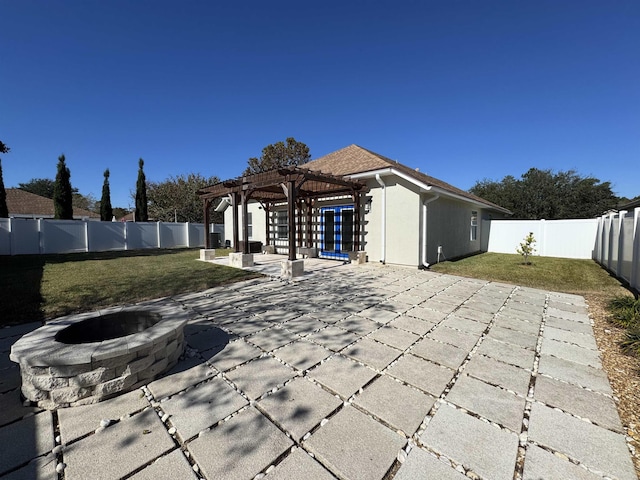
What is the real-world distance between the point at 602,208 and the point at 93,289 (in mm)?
36433

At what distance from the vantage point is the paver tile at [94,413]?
182 cm

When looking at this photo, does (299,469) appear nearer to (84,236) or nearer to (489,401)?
(489,401)

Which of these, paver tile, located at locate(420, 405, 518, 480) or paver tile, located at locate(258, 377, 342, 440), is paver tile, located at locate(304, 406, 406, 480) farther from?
paver tile, located at locate(420, 405, 518, 480)

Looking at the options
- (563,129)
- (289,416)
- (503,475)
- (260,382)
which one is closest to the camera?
(503,475)

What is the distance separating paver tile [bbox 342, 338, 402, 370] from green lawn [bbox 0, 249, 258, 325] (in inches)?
172

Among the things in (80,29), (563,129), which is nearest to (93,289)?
(80,29)

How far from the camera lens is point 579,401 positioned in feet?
7.18

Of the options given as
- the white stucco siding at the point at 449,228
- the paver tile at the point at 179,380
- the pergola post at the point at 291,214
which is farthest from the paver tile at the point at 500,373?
the white stucco siding at the point at 449,228

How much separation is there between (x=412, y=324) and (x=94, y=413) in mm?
3713

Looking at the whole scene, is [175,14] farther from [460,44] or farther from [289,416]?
[289,416]

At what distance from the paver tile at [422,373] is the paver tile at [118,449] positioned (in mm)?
2032

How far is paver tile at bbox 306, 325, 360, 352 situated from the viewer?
125 inches

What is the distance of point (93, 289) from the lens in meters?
5.88

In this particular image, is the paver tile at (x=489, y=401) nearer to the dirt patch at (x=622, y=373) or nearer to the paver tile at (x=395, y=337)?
the dirt patch at (x=622, y=373)
